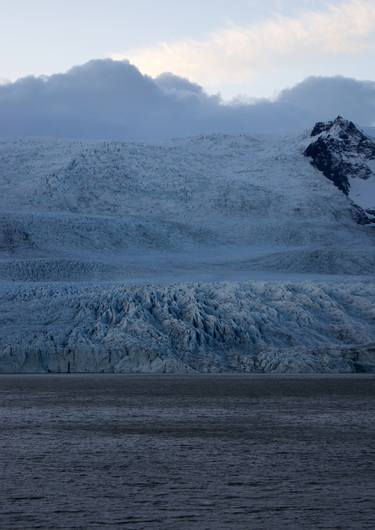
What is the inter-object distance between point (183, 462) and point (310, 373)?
32342mm

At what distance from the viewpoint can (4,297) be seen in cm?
5984

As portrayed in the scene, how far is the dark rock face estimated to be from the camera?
120 metres

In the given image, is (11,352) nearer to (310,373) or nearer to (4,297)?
(4,297)

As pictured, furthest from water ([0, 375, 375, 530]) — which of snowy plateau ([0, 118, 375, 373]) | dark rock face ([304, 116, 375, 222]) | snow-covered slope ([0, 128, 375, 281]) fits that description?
dark rock face ([304, 116, 375, 222])

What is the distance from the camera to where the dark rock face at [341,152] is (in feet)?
393

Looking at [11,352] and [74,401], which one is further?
[11,352]

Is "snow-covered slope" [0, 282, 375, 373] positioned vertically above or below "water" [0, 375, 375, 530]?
below

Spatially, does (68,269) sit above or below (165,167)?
below

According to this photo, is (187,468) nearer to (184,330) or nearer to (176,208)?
(184,330)

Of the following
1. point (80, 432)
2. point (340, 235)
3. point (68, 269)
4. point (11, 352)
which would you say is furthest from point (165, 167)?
point (80, 432)

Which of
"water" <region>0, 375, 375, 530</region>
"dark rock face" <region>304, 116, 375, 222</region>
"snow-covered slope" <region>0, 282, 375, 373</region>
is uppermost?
"dark rock face" <region>304, 116, 375, 222</region>

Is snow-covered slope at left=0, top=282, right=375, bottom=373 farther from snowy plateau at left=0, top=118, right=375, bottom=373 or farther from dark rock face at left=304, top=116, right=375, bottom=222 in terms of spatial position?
dark rock face at left=304, top=116, right=375, bottom=222

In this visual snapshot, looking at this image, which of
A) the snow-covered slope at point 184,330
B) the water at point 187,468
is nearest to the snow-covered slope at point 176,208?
the snow-covered slope at point 184,330

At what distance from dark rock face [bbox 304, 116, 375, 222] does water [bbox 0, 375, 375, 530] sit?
8601cm
